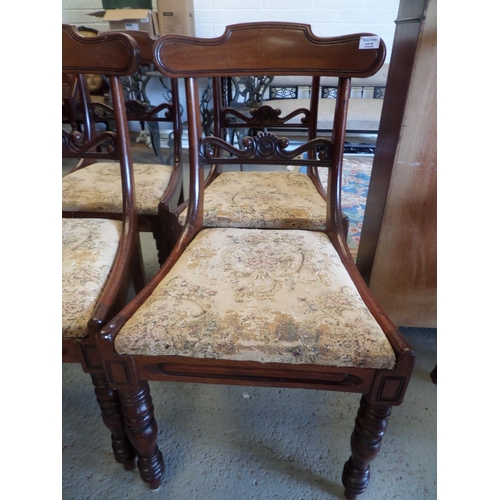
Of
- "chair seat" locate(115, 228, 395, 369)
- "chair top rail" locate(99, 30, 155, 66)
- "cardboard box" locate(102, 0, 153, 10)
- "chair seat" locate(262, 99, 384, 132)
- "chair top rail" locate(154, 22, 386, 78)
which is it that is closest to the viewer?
"chair seat" locate(115, 228, 395, 369)

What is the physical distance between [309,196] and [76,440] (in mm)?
990

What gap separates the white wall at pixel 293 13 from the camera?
2797 millimetres

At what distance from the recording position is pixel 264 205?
106 centimetres

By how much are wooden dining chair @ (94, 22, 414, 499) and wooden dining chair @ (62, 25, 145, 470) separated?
0.24ft

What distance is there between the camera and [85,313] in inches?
26.5

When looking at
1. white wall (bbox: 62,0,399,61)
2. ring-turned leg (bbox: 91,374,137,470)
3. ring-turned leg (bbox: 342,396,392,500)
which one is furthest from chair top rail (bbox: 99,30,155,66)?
white wall (bbox: 62,0,399,61)

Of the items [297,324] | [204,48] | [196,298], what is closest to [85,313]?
[196,298]

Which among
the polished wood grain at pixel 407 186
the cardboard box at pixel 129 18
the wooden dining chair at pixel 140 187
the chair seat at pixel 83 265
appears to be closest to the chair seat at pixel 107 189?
the wooden dining chair at pixel 140 187

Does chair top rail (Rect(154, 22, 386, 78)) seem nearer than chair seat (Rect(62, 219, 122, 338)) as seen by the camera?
No

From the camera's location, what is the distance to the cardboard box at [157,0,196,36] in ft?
8.20

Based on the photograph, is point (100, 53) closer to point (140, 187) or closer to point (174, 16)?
point (140, 187)

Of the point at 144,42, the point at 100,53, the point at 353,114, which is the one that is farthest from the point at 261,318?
the point at 353,114

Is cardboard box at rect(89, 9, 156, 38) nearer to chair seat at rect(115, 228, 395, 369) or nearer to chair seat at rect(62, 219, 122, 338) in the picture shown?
chair seat at rect(62, 219, 122, 338)

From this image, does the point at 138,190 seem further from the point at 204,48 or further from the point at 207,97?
the point at 207,97
